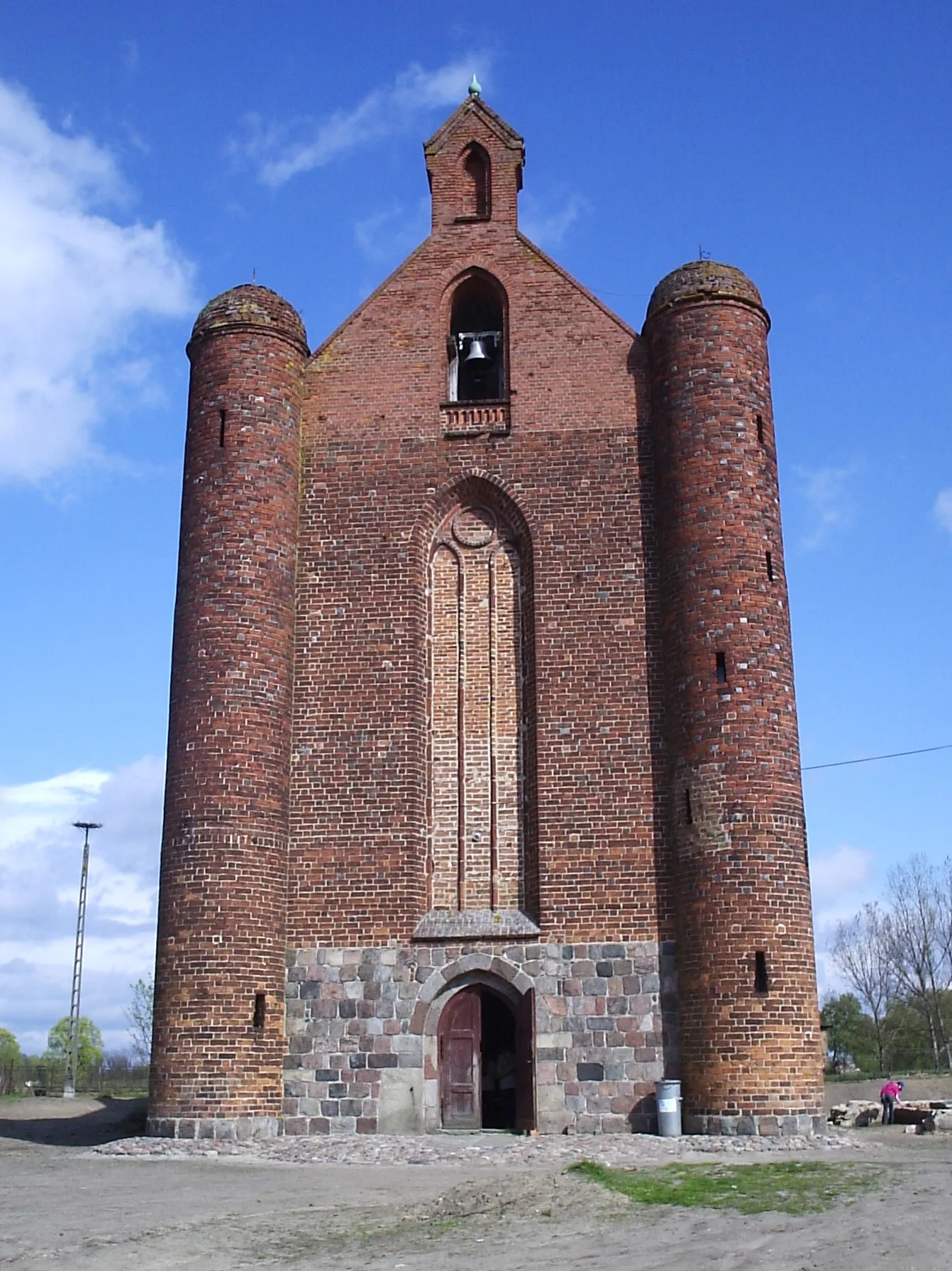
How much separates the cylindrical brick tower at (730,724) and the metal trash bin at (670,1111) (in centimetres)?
21

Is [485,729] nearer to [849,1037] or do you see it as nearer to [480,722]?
[480,722]

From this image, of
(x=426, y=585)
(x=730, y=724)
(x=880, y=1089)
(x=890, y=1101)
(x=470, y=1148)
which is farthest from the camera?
(x=880, y=1089)

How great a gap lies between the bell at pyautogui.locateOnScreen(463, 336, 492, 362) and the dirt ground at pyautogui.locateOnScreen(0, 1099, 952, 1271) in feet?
42.2

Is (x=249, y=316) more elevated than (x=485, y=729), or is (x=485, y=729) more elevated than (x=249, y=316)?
(x=249, y=316)

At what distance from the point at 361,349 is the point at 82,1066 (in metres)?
48.4

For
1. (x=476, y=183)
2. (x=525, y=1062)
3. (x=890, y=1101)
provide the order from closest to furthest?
(x=525, y=1062)
(x=476, y=183)
(x=890, y=1101)

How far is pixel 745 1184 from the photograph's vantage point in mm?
12836

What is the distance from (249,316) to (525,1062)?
39.8 feet

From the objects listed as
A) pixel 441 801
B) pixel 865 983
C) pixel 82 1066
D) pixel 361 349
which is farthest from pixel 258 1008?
pixel 82 1066

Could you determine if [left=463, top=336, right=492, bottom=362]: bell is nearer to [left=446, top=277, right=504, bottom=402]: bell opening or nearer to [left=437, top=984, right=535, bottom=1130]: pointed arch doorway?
[left=446, top=277, right=504, bottom=402]: bell opening

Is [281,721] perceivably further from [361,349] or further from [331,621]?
[361,349]

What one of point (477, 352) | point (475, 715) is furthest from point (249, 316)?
point (475, 715)

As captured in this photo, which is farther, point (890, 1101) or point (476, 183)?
point (890, 1101)

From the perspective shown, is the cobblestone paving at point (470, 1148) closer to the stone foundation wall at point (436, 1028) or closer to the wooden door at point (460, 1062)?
the stone foundation wall at point (436, 1028)
